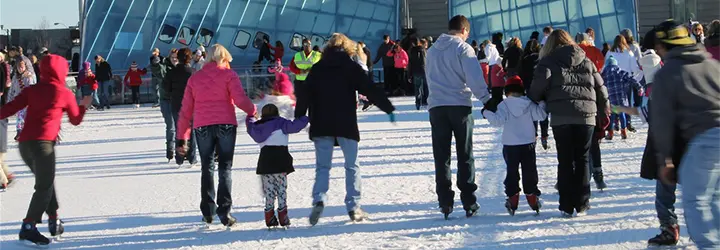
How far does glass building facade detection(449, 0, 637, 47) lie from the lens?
31.3m

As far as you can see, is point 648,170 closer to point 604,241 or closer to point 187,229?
point 604,241

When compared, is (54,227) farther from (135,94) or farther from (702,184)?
(135,94)

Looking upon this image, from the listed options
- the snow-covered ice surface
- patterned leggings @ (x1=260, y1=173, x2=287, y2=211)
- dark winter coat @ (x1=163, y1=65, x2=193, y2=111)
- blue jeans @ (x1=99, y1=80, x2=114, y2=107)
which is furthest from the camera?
blue jeans @ (x1=99, y1=80, x2=114, y2=107)

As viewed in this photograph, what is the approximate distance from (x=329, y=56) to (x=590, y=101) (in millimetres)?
1862

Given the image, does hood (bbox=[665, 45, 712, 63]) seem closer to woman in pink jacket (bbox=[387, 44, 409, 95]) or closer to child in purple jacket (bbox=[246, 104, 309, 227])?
child in purple jacket (bbox=[246, 104, 309, 227])

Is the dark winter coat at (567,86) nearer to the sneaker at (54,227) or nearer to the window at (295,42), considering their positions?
the sneaker at (54,227)

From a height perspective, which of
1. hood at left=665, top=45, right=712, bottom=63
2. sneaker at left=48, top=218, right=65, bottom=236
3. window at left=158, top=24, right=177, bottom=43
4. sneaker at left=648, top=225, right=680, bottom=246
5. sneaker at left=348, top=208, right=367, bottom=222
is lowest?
sneaker at left=648, top=225, right=680, bottom=246

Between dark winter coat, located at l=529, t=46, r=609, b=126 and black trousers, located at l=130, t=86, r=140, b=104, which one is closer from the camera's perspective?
dark winter coat, located at l=529, t=46, r=609, b=126

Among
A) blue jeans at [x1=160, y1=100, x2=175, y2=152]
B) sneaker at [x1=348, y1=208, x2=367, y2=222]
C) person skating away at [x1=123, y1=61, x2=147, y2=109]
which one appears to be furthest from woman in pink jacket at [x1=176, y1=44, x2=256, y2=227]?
person skating away at [x1=123, y1=61, x2=147, y2=109]

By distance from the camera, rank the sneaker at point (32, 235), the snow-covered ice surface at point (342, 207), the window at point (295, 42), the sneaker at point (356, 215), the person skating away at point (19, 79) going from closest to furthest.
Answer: the snow-covered ice surface at point (342, 207) → the sneaker at point (32, 235) → the sneaker at point (356, 215) → the person skating away at point (19, 79) → the window at point (295, 42)

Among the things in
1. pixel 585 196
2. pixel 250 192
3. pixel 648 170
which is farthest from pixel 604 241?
pixel 250 192

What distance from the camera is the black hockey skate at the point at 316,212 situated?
700 cm

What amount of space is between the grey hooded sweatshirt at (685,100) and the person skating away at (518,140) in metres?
2.32

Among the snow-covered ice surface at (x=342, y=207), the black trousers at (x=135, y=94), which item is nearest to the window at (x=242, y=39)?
the black trousers at (x=135, y=94)
